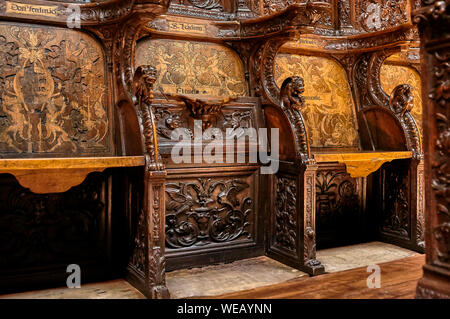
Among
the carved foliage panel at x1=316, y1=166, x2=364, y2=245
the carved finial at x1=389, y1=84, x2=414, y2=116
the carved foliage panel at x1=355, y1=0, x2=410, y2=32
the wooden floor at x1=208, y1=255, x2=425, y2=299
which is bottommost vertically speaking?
the wooden floor at x1=208, y1=255, x2=425, y2=299

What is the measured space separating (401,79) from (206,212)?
271 centimetres

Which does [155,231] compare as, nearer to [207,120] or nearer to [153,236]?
[153,236]

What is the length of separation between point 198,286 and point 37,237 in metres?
1.14

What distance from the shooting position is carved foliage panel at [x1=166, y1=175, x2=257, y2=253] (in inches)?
132

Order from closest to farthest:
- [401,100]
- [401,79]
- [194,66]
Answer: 1. [194,66]
2. [401,100]
3. [401,79]

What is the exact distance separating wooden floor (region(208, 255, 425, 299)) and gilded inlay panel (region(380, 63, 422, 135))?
2321 millimetres

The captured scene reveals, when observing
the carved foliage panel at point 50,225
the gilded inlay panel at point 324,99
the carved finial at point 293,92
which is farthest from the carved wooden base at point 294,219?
the carved foliage panel at point 50,225

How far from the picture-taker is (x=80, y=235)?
10.1ft

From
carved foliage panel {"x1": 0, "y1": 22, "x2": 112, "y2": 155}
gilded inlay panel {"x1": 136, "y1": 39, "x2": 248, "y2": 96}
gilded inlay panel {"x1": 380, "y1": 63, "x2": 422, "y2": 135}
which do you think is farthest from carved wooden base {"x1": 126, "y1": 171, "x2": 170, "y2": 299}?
gilded inlay panel {"x1": 380, "y1": 63, "x2": 422, "y2": 135}

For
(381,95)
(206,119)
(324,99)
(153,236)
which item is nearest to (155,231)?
(153,236)

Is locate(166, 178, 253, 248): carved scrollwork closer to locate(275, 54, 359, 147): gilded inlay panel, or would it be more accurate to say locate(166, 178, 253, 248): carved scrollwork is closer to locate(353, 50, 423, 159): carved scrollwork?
locate(275, 54, 359, 147): gilded inlay panel

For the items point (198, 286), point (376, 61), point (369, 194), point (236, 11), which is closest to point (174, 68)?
point (236, 11)

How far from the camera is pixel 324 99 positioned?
13.7ft
